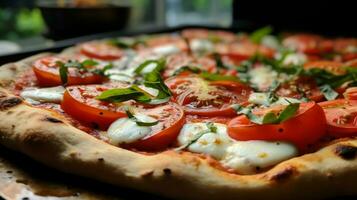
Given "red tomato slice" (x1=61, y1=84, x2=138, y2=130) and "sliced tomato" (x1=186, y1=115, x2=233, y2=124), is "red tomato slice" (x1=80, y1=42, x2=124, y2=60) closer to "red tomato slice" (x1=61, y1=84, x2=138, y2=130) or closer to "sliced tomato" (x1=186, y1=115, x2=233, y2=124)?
"red tomato slice" (x1=61, y1=84, x2=138, y2=130)

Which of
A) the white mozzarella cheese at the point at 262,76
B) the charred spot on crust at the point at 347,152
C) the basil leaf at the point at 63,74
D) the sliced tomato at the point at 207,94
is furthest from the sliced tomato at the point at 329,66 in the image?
the basil leaf at the point at 63,74

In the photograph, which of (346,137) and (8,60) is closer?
(346,137)

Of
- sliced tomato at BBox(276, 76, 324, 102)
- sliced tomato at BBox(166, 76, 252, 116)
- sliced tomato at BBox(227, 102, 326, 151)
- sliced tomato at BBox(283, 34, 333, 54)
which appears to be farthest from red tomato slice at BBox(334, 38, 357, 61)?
sliced tomato at BBox(227, 102, 326, 151)

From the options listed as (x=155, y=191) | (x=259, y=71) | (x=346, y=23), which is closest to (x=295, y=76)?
(x=259, y=71)

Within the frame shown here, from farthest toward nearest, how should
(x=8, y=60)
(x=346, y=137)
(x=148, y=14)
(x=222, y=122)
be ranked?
(x=148, y=14) → (x=8, y=60) → (x=222, y=122) → (x=346, y=137)

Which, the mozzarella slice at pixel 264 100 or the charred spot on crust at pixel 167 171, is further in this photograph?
the mozzarella slice at pixel 264 100

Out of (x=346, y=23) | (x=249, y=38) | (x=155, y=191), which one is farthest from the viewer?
(x=346, y=23)

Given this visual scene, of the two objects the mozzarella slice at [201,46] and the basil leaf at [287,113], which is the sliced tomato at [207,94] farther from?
the mozzarella slice at [201,46]

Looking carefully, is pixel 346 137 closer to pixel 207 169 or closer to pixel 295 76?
pixel 207 169
